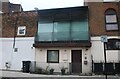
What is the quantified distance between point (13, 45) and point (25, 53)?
5.85 feet

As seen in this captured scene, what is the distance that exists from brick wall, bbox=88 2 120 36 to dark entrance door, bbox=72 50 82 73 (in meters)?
2.46

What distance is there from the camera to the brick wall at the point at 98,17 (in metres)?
29.7

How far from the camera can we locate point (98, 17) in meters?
30.1

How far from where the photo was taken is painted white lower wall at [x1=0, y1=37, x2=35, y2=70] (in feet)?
102

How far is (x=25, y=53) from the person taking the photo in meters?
31.4

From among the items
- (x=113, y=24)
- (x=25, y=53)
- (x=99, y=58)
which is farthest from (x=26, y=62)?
(x=113, y=24)

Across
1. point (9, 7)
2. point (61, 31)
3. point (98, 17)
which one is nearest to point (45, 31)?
point (61, 31)

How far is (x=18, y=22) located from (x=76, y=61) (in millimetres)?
8466

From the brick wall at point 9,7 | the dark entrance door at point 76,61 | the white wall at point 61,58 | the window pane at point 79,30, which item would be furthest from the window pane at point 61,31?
the brick wall at point 9,7

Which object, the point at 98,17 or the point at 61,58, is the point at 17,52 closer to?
the point at 61,58

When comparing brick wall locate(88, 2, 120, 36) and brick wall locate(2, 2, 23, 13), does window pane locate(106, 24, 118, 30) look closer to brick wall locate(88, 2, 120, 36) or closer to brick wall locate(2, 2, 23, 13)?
brick wall locate(88, 2, 120, 36)

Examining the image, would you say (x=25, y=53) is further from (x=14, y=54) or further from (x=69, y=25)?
(x=69, y=25)

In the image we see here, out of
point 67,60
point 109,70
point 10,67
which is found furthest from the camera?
point 10,67

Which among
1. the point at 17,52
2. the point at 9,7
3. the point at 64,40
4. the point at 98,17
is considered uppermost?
the point at 9,7
